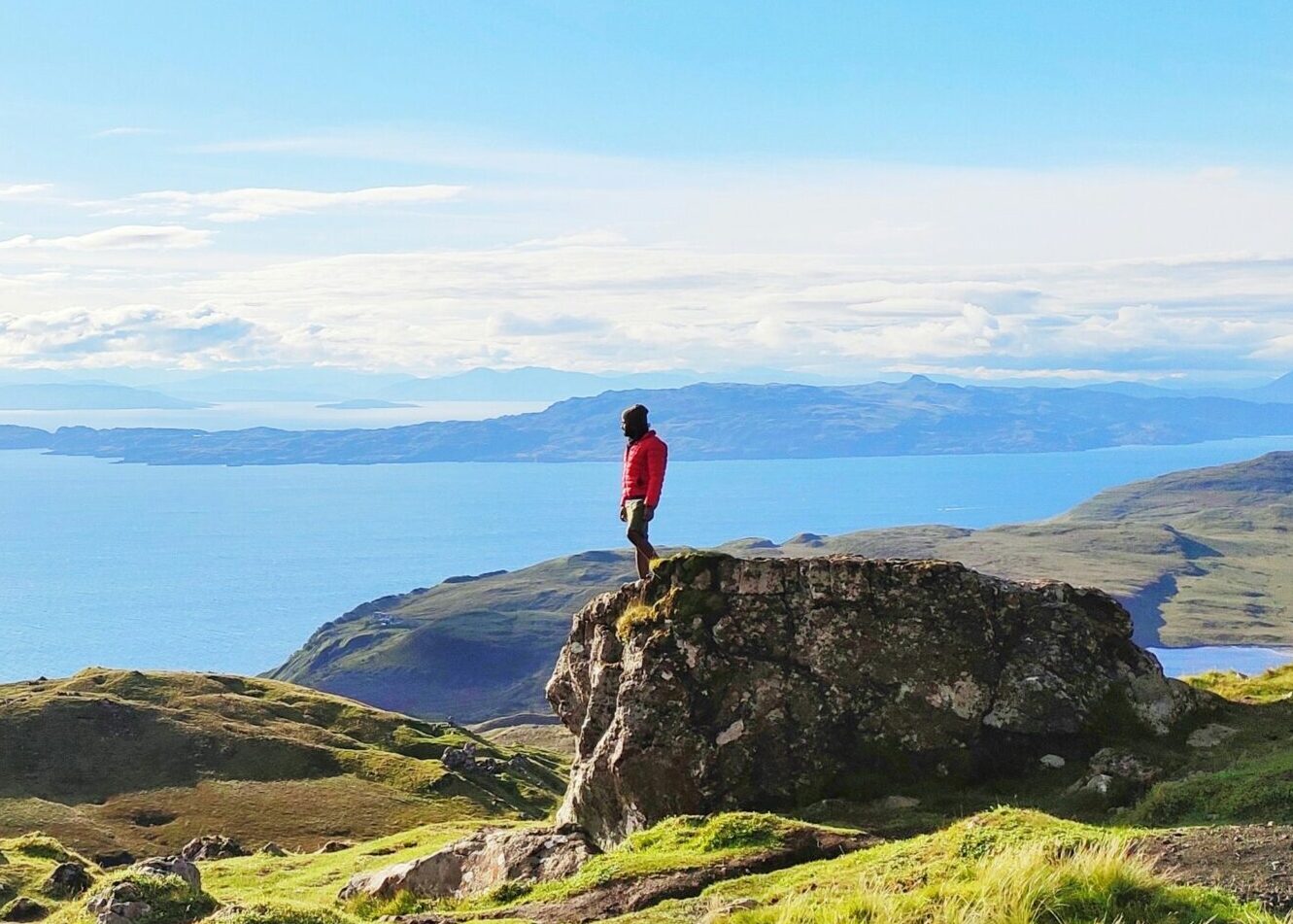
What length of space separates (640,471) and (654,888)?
11129 mm

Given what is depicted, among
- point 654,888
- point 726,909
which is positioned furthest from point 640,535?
point 726,909

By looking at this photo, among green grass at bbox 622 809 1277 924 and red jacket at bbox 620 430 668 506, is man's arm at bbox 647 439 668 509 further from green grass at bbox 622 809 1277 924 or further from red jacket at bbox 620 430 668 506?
green grass at bbox 622 809 1277 924

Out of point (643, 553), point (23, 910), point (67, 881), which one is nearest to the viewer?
point (643, 553)

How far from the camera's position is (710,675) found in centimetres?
2383

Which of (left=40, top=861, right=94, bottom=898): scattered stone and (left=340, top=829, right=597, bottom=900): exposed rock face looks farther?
(left=40, top=861, right=94, bottom=898): scattered stone

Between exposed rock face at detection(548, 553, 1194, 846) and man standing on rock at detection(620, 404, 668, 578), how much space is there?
1.28 metres

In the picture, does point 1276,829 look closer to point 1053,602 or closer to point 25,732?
point 1053,602

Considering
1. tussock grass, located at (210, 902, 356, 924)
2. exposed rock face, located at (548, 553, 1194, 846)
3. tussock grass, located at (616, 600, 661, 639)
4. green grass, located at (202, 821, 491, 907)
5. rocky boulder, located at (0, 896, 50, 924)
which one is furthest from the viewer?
green grass, located at (202, 821, 491, 907)

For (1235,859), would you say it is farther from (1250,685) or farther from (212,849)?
(212,849)

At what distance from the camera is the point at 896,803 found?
22.0m

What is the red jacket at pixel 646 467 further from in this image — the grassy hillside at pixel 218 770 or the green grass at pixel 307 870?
the grassy hillside at pixel 218 770

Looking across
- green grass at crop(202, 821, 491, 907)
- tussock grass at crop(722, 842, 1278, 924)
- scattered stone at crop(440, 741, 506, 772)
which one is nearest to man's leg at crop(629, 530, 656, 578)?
green grass at crop(202, 821, 491, 907)

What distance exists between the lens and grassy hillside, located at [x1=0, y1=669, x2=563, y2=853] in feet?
303

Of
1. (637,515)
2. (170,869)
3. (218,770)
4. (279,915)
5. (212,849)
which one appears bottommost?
(218,770)
